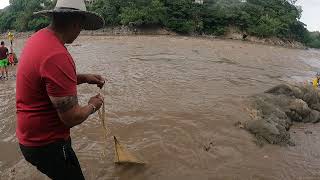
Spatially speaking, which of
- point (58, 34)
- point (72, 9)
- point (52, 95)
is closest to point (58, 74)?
point (52, 95)

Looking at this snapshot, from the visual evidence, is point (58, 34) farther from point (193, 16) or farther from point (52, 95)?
point (193, 16)

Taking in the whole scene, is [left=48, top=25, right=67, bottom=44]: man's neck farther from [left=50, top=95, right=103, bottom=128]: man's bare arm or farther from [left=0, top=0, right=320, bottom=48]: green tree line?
[left=0, top=0, right=320, bottom=48]: green tree line

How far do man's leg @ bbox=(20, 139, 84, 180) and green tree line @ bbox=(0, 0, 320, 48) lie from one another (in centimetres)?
4024

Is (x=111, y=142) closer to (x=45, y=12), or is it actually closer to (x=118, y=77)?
(x=45, y=12)

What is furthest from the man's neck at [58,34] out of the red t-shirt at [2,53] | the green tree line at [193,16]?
the green tree line at [193,16]

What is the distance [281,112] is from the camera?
8336 mm

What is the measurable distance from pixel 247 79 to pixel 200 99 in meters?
5.31

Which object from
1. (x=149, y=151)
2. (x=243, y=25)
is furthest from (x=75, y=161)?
(x=243, y=25)

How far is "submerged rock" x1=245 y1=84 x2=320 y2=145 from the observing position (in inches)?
266

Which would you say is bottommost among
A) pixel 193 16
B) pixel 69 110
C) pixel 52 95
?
pixel 193 16

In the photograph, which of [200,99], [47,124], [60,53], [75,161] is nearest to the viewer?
[60,53]

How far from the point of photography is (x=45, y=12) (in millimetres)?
2590

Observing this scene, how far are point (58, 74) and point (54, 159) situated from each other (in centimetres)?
76

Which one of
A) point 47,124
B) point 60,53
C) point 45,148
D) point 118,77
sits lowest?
point 118,77
